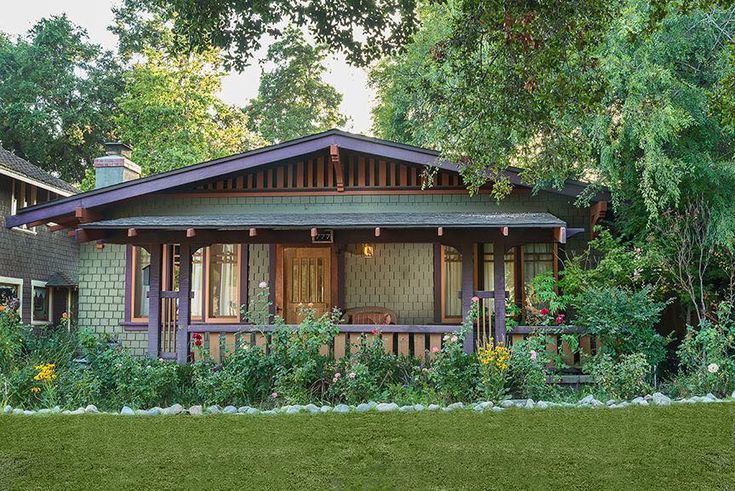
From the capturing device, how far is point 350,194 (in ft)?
39.0

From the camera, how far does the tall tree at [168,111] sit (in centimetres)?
2617

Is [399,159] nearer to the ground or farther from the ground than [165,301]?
farther from the ground

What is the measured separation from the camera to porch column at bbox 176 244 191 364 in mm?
9484

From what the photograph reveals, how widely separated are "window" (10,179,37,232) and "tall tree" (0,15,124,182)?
12.0 metres

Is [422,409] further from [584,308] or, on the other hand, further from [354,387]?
[584,308]

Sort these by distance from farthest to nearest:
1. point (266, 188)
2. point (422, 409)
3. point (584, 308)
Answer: point (266, 188)
point (584, 308)
point (422, 409)

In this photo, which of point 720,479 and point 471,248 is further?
point 471,248

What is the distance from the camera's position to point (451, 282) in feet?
40.0

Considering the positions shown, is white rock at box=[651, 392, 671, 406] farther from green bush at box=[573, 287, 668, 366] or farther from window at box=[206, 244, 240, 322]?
window at box=[206, 244, 240, 322]

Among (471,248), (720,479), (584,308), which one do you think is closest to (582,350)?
(584,308)

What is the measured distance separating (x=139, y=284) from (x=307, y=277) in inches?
122

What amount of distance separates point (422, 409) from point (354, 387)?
1.15m

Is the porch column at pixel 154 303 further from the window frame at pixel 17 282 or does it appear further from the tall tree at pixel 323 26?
the window frame at pixel 17 282

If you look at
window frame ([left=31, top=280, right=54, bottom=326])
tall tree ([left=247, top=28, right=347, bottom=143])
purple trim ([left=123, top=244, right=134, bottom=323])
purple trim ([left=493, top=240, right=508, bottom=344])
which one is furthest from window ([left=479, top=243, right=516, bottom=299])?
tall tree ([left=247, top=28, right=347, bottom=143])
